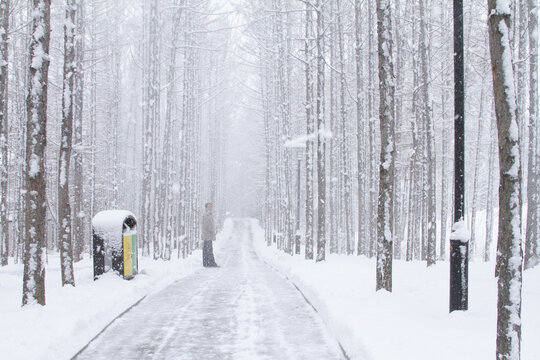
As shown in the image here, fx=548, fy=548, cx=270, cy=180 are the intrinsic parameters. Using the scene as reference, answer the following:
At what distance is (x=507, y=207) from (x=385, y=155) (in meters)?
5.02

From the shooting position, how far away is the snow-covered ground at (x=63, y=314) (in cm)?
601

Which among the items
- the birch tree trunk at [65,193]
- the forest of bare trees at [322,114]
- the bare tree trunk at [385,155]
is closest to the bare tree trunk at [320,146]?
the forest of bare trees at [322,114]

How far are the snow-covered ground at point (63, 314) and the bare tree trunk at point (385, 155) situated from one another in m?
4.61

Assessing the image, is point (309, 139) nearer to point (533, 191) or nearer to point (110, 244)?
point (533, 191)

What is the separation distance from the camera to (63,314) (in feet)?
25.3

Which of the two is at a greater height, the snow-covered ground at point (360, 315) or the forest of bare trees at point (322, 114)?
the forest of bare trees at point (322, 114)

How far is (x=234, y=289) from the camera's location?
40.8 feet

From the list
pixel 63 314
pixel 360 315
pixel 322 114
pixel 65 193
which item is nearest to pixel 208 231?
pixel 322 114

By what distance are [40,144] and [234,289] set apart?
5.75 metres

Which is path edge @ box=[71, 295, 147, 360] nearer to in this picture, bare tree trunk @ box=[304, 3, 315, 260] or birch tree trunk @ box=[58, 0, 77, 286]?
birch tree trunk @ box=[58, 0, 77, 286]

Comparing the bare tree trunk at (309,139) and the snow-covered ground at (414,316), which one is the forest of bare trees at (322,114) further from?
the snow-covered ground at (414,316)

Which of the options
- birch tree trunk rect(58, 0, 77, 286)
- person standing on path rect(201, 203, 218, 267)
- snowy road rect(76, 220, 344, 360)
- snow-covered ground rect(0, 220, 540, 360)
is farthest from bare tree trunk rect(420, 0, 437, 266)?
birch tree trunk rect(58, 0, 77, 286)

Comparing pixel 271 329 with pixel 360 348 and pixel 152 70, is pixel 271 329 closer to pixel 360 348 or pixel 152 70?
pixel 360 348

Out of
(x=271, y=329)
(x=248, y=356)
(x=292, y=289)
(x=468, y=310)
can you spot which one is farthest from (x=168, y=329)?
(x=292, y=289)
